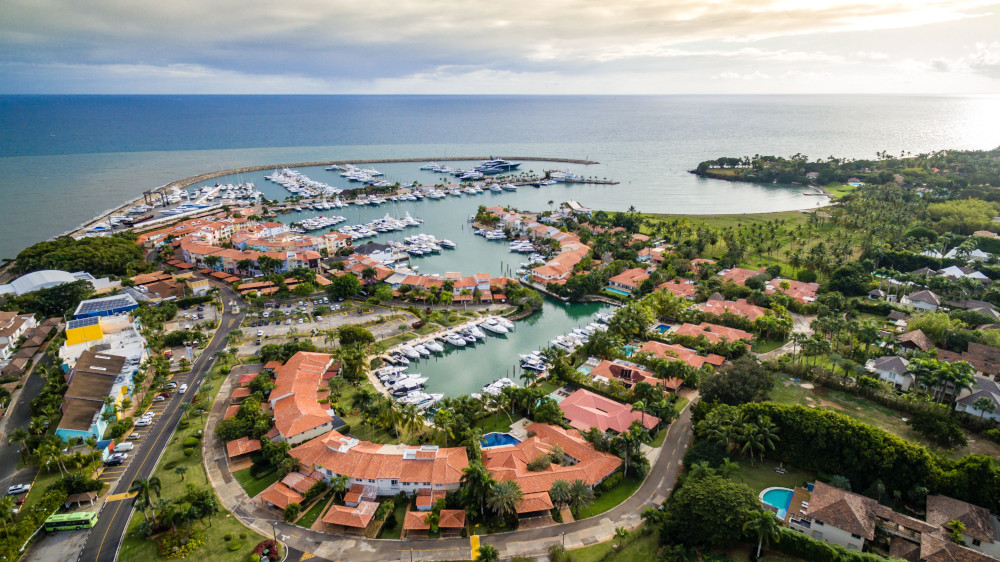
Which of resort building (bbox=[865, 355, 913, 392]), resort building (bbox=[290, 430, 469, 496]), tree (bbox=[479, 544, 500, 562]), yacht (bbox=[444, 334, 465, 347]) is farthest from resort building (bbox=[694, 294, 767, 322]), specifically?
tree (bbox=[479, 544, 500, 562])

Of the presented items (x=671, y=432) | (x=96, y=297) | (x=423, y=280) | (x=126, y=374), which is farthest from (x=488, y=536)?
(x=96, y=297)

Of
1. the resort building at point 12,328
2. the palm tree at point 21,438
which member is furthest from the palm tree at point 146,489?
the resort building at point 12,328

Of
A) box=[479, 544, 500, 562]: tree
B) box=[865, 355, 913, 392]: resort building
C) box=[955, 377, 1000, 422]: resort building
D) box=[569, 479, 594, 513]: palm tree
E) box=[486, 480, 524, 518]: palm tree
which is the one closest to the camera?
box=[479, 544, 500, 562]: tree

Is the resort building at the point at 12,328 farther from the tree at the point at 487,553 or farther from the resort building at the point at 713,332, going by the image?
the resort building at the point at 713,332

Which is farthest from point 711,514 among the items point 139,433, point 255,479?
point 139,433

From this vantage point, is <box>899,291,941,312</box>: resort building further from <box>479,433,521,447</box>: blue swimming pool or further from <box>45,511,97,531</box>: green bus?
<box>45,511,97,531</box>: green bus

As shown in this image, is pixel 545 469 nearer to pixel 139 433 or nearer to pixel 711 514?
pixel 711 514

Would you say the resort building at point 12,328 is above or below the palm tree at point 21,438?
above
